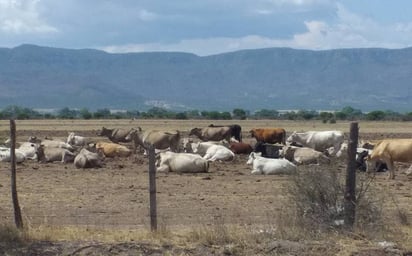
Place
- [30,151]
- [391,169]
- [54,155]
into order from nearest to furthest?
[391,169]
[54,155]
[30,151]

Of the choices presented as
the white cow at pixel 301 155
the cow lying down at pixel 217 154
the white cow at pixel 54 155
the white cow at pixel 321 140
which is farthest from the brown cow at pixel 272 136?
the white cow at pixel 54 155

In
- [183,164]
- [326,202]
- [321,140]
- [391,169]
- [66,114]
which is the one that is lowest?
[66,114]

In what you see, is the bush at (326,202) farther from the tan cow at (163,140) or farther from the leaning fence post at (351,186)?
the tan cow at (163,140)

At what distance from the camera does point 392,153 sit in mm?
25500

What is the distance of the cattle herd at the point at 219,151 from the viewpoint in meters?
25.8

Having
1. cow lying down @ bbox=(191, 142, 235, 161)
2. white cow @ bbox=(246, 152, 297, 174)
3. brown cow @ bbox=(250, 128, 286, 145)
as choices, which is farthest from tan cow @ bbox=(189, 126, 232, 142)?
white cow @ bbox=(246, 152, 297, 174)

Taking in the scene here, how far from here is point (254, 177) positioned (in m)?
25.4

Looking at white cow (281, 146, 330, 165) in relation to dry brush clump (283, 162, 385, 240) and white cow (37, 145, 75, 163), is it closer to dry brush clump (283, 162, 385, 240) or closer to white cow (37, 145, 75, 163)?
white cow (37, 145, 75, 163)

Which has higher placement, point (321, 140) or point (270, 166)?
point (321, 140)

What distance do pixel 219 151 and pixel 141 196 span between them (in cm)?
1152

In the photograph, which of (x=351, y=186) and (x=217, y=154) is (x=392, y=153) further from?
(x=351, y=186)

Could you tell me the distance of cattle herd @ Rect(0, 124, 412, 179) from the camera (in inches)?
1017

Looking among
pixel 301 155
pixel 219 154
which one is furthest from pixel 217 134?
pixel 301 155

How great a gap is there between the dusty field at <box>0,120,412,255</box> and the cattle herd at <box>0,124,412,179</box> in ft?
2.12
